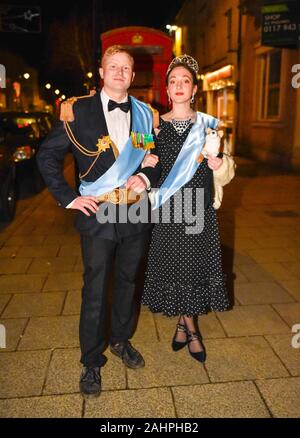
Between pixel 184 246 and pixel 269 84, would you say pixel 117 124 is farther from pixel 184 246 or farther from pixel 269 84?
pixel 269 84

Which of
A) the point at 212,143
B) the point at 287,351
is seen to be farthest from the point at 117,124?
the point at 287,351

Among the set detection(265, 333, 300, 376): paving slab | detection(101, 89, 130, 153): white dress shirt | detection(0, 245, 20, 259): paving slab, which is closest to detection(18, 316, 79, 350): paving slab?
detection(265, 333, 300, 376): paving slab

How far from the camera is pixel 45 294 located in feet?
14.1

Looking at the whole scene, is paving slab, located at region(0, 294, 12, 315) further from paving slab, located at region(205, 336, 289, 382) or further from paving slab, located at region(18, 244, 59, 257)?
paving slab, located at region(205, 336, 289, 382)

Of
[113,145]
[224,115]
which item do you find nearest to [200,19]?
[224,115]

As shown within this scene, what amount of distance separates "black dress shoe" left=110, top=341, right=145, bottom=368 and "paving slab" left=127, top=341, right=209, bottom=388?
0.14ft

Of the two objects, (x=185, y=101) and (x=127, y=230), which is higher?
(x=185, y=101)

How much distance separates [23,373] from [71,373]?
34 cm

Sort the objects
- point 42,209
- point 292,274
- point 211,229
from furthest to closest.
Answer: point 42,209 < point 292,274 < point 211,229

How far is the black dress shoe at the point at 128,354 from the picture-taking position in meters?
3.04

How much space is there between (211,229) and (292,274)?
2.14 m

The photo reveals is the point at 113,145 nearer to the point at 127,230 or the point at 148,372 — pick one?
the point at 127,230

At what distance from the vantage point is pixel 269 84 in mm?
14141

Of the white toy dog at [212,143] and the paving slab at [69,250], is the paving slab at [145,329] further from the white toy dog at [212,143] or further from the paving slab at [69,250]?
the paving slab at [69,250]
